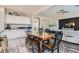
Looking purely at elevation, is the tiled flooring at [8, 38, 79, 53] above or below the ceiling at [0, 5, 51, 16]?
below

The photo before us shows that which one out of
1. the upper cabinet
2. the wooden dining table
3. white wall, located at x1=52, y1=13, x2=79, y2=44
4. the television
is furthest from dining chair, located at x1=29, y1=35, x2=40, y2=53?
the television

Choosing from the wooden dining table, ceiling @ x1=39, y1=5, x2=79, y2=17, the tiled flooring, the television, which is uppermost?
ceiling @ x1=39, y1=5, x2=79, y2=17

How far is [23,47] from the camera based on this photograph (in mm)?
2131

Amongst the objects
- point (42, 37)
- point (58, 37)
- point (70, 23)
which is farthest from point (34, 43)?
point (70, 23)

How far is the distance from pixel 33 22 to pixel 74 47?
109 centimetres

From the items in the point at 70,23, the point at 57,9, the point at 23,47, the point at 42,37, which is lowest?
the point at 23,47

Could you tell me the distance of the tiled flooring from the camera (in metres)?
2.07

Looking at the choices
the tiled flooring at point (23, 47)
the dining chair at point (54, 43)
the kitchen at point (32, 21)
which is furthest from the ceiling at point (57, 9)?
the tiled flooring at point (23, 47)

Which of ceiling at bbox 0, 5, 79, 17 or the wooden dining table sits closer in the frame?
ceiling at bbox 0, 5, 79, 17

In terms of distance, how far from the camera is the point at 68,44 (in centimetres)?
214

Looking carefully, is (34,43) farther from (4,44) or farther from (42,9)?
(42,9)

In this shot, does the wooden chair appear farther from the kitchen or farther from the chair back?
the chair back

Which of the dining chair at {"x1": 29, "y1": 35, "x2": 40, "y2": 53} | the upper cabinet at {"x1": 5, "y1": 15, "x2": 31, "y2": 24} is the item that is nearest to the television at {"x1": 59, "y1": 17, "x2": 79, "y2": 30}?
the dining chair at {"x1": 29, "y1": 35, "x2": 40, "y2": 53}
